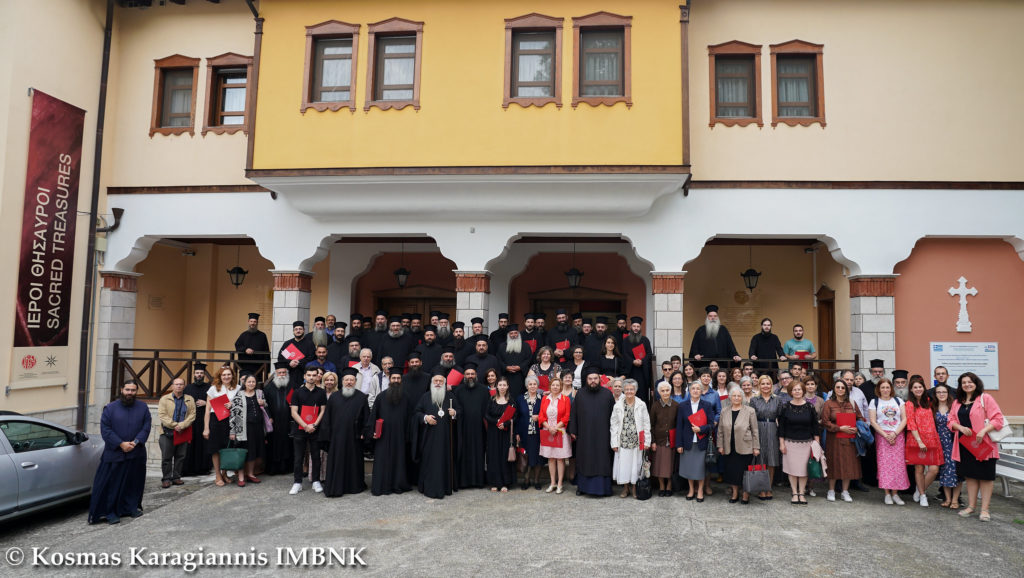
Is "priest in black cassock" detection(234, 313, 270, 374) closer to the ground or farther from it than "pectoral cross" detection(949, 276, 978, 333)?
closer to the ground

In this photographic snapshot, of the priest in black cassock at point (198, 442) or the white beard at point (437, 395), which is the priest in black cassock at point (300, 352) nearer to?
the priest in black cassock at point (198, 442)

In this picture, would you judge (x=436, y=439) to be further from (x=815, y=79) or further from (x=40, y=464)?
(x=815, y=79)

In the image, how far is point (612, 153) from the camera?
938cm

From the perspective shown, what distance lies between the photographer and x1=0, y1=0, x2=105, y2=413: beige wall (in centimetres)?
927

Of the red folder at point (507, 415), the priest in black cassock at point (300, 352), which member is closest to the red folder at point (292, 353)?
the priest in black cassock at point (300, 352)

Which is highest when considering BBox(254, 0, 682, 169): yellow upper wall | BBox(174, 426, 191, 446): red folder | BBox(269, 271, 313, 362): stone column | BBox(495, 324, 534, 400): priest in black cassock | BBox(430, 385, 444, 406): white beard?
BBox(254, 0, 682, 169): yellow upper wall

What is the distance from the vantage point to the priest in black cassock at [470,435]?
8016 mm

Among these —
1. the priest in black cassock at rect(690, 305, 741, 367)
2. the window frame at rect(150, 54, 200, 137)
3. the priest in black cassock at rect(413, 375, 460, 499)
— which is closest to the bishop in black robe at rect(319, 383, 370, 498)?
the priest in black cassock at rect(413, 375, 460, 499)

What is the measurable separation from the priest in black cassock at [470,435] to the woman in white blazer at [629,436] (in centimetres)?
178

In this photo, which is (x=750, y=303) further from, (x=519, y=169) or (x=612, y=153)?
(x=519, y=169)

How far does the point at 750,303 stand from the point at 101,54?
44.1ft

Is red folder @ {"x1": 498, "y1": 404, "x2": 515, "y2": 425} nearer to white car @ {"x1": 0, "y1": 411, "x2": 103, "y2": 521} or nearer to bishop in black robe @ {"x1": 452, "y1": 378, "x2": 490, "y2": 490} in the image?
bishop in black robe @ {"x1": 452, "y1": 378, "x2": 490, "y2": 490}

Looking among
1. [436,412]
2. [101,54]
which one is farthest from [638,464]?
[101,54]

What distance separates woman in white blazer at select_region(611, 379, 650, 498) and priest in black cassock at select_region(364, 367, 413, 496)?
A: 108 inches
